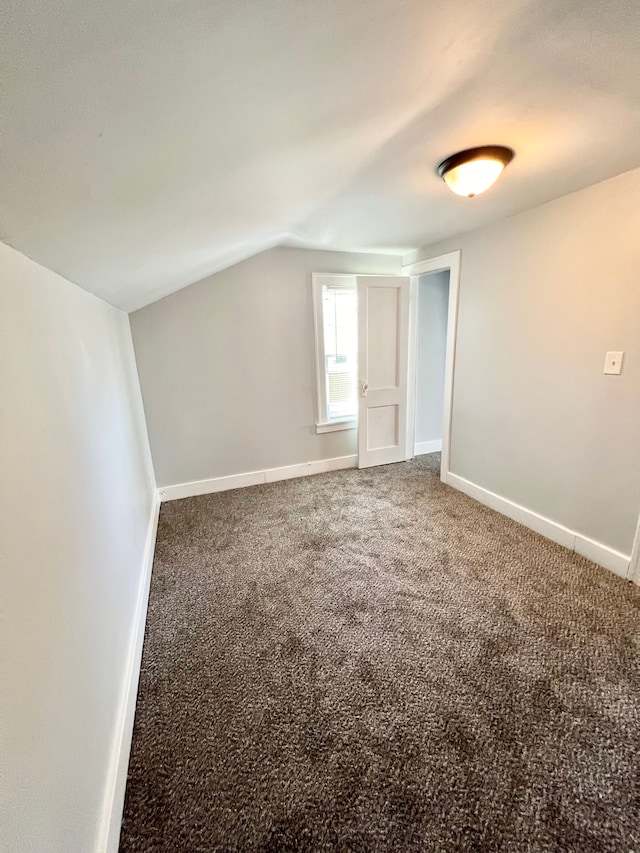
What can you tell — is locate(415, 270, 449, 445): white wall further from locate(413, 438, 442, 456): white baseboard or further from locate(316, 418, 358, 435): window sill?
locate(316, 418, 358, 435): window sill

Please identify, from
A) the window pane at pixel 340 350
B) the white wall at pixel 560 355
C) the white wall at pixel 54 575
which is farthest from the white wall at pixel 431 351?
the white wall at pixel 54 575

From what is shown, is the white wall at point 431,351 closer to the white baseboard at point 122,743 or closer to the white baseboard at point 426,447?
the white baseboard at point 426,447

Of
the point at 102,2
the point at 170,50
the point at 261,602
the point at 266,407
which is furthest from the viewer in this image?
the point at 266,407

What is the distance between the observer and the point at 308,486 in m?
3.42

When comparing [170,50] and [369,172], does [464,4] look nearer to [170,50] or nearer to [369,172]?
[170,50]

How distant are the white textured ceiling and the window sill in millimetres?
2151

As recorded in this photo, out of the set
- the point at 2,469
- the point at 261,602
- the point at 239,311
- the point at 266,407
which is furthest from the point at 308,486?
the point at 2,469

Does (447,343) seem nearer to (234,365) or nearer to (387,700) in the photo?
(234,365)

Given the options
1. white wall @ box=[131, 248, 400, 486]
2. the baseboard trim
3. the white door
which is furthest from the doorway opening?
the baseboard trim

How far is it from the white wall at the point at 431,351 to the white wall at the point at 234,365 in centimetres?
63

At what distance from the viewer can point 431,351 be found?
3957mm

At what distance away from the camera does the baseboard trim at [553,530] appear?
209 cm

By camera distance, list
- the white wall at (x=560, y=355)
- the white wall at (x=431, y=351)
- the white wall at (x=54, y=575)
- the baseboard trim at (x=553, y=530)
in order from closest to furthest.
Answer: the white wall at (x=54, y=575) → the white wall at (x=560, y=355) → the baseboard trim at (x=553, y=530) → the white wall at (x=431, y=351)

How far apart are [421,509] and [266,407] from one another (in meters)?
1.67
